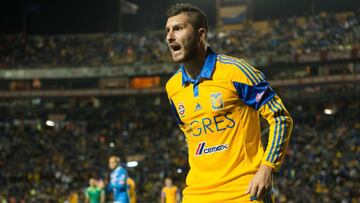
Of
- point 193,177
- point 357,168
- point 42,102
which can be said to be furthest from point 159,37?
point 193,177

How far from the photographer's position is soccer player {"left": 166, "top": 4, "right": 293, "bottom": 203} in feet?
11.5

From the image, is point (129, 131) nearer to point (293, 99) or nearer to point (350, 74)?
point (293, 99)

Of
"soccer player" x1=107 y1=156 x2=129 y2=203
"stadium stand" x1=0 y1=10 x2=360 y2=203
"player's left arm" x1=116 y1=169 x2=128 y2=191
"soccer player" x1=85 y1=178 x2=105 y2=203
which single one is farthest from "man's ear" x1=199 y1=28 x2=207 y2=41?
"stadium stand" x1=0 y1=10 x2=360 y2=203

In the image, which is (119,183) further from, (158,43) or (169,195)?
(158,43)

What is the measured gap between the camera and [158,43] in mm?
41344

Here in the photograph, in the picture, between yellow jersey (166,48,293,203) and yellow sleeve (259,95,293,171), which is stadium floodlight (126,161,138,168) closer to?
yellow jersey (166,48,293,203)

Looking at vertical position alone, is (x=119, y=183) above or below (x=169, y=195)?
above

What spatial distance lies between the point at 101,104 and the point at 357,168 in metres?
23.3

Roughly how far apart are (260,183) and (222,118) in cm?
55

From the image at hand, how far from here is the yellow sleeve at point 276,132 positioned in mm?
3469

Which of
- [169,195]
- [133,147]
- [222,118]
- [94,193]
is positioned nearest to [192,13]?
[222,118]

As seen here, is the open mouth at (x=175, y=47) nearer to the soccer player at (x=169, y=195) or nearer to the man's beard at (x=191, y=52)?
the man's beard at (x=191, y=52)

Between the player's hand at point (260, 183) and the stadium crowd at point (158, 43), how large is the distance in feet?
107

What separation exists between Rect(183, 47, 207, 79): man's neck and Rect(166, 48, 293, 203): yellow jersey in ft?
0.15
